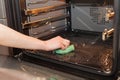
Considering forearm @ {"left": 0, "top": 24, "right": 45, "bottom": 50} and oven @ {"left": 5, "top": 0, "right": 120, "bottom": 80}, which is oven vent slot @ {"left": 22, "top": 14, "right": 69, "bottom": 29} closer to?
oven @ {"left": 5, "top": 0, "right": 120, "bottom": 80}

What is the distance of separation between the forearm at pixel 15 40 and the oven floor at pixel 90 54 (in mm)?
143

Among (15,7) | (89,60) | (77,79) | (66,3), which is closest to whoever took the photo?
(77,79)

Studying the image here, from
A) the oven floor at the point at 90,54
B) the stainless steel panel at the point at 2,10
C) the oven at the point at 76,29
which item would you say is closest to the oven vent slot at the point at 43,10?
the oven at the point at 76,29

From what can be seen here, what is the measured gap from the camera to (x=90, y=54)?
3.41 feet

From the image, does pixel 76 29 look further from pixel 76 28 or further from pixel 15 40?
pixel 15 40

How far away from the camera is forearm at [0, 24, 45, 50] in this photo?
2.74 ft

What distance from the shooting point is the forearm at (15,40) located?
84 cm

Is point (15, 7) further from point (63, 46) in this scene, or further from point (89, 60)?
point (89, 60)

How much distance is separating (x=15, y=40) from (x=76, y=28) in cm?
72

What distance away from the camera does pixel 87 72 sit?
0.85m

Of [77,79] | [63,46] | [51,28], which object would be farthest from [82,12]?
[77,79]

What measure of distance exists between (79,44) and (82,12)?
32 cm

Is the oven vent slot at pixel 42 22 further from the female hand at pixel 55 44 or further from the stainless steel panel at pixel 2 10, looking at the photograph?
the female hand at pixel 55 44

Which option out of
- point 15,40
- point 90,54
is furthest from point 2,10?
point 90,54
